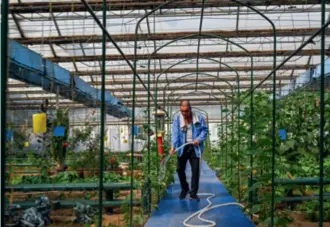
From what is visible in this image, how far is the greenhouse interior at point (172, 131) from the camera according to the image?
3986 mm

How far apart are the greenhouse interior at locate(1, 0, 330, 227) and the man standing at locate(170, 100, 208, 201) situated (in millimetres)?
14

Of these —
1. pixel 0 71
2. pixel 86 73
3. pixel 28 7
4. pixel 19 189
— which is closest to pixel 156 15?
pixel 28 7

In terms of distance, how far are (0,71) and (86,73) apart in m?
11.8

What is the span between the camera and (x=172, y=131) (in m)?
6.36

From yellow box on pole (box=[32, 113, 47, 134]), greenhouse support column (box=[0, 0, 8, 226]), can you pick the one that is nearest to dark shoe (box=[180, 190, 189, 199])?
yellow box on pole (box=[32, 113, 47, 134])

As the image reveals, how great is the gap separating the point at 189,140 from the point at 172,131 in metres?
0.35

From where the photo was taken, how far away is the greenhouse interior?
3986mm

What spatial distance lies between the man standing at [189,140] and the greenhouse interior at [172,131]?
0.01 metres

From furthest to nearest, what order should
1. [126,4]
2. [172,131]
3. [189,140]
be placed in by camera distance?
[126,4] < [172,131] < [189,140]

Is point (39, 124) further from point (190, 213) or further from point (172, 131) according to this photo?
point (172, 131)

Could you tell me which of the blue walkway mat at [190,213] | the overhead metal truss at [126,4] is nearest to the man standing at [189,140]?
the blue walkway mat at [190,213]

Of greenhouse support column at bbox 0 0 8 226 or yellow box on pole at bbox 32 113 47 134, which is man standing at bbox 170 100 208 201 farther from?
greenhouse support column at bbox 0 0 8 226

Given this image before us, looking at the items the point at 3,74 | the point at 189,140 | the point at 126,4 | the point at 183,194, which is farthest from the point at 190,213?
the point at 126,4

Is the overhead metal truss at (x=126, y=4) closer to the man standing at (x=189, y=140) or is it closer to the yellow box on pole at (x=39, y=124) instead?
the man standing at (x=189, y=140)
